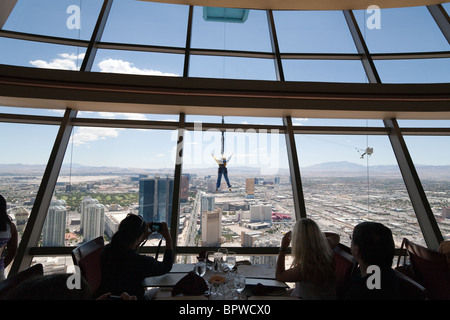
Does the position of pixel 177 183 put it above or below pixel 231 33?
below

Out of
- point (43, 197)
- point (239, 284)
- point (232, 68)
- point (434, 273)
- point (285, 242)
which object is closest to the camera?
point (239, 284)

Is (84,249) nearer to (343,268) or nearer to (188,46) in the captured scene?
(343,268)

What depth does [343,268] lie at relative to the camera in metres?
2.17

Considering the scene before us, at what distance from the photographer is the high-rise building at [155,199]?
3570 mm

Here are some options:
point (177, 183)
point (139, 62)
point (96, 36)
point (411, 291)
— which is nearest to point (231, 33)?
point (139, 62)

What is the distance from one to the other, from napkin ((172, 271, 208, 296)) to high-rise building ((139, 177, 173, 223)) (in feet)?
6.20

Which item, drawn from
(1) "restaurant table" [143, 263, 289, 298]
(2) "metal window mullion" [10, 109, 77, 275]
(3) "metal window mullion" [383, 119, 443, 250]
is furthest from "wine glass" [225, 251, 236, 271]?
(3) "metal window mullion" [383, 119, 443, 250]

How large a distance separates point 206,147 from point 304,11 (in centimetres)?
305

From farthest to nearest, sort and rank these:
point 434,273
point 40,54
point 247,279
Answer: point 40,54
point 434,273
point 247,279

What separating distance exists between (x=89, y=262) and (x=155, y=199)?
4.78ft

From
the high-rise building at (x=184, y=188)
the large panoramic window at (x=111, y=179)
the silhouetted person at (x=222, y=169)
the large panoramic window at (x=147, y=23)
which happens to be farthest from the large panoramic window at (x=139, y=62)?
the high-rise building at (x=184, y=188)

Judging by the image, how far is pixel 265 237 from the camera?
353cm

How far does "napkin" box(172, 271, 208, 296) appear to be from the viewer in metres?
1.65

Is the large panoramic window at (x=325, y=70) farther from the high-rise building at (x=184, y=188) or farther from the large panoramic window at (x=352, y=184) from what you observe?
the high-rise building at (x=184, y=188)
